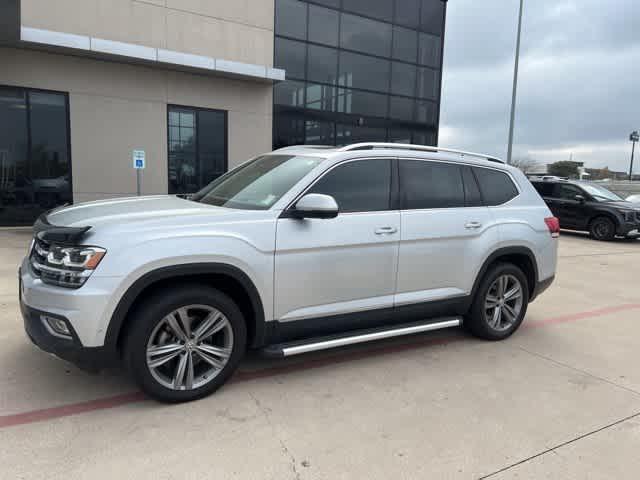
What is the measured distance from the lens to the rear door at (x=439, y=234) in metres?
4.18

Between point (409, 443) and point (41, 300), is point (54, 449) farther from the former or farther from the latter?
point (409, 443)

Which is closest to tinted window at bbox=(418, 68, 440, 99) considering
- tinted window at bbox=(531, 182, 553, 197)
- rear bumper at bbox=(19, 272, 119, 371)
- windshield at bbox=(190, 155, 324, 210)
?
tinted window at bbox=(531, 182, 553, 197)

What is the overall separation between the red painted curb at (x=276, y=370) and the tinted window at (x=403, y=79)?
14694 mm

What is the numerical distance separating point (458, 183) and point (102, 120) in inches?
461

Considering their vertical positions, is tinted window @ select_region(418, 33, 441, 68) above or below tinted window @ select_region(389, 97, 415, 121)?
above

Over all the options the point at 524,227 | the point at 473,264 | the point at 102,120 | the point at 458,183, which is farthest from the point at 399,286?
the point at 102,120

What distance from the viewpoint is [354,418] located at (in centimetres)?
327

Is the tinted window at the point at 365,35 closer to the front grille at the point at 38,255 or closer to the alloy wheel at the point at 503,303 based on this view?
the alloy wheel at the point at 503,303

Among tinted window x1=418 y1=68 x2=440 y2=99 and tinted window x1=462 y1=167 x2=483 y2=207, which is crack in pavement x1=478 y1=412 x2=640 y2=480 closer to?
tinted window x1=462 y1=167 x2=483 y2=207

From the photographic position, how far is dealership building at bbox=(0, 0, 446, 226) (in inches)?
488

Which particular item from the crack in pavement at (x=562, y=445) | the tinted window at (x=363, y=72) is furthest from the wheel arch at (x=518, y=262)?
the tinted window at (x=363, y=72)

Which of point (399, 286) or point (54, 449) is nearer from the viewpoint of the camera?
point (54, 449)

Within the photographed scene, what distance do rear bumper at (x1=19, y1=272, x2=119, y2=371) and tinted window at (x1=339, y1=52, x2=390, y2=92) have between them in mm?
16278

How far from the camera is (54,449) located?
9.12 ft
